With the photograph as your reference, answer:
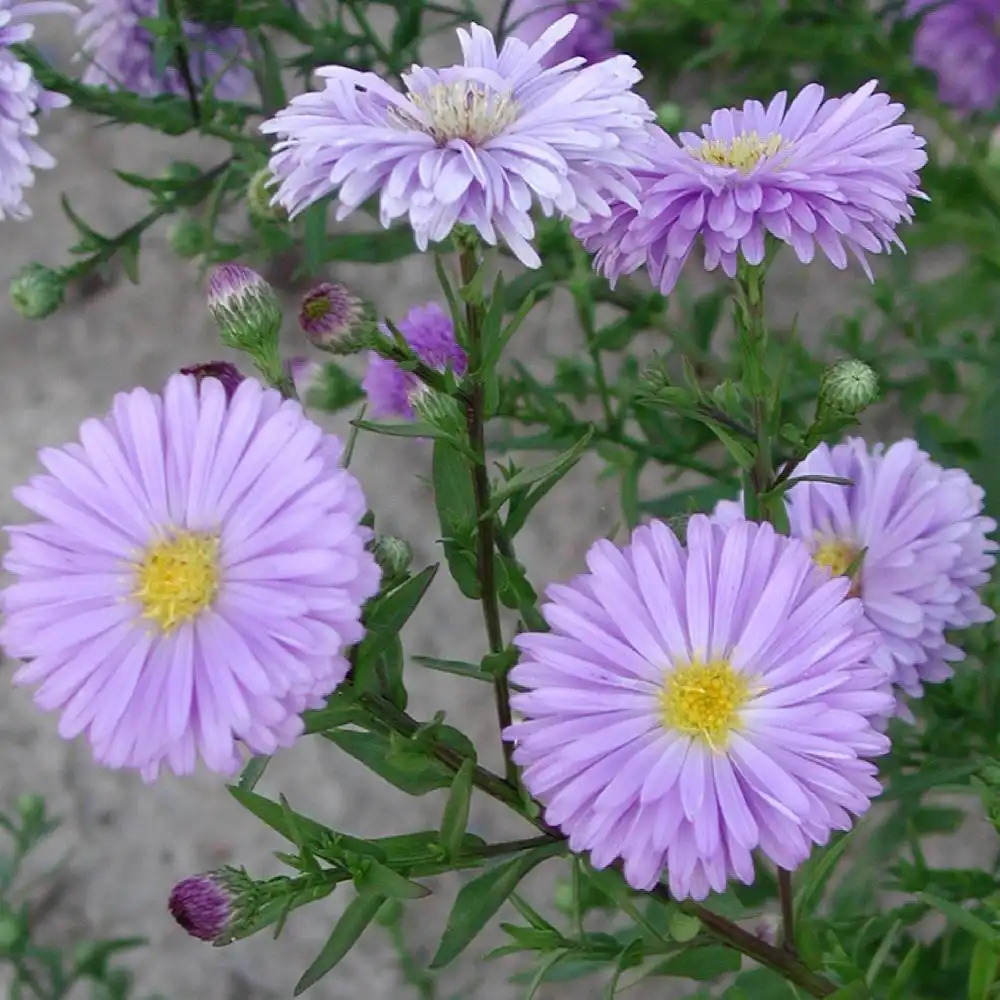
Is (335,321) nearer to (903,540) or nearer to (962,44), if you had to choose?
(903,540)

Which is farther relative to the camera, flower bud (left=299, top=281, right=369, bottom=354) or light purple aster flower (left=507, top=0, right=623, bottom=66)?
light purple aster flower (left=507, top=0, right=623, bottom=66)

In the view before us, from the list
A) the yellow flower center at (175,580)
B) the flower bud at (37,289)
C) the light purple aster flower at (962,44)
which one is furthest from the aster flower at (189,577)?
the light purple aster flower at (962,44)

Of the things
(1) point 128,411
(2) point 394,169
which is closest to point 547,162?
(2) point 394,169

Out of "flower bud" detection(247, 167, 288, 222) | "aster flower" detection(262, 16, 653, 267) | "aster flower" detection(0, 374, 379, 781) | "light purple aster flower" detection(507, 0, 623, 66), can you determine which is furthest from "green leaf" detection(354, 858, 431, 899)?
"light purple aster flower" detection(507, 0, 623, 66)

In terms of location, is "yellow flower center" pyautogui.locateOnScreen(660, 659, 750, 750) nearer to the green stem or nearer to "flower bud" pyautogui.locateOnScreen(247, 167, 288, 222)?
the green stem

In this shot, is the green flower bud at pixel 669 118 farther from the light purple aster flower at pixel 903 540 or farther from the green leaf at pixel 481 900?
the green leaf at pixel 481 900

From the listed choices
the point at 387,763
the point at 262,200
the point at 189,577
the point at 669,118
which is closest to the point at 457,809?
the point at 387,763

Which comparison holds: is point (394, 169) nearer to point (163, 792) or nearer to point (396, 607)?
point (396, 607)
